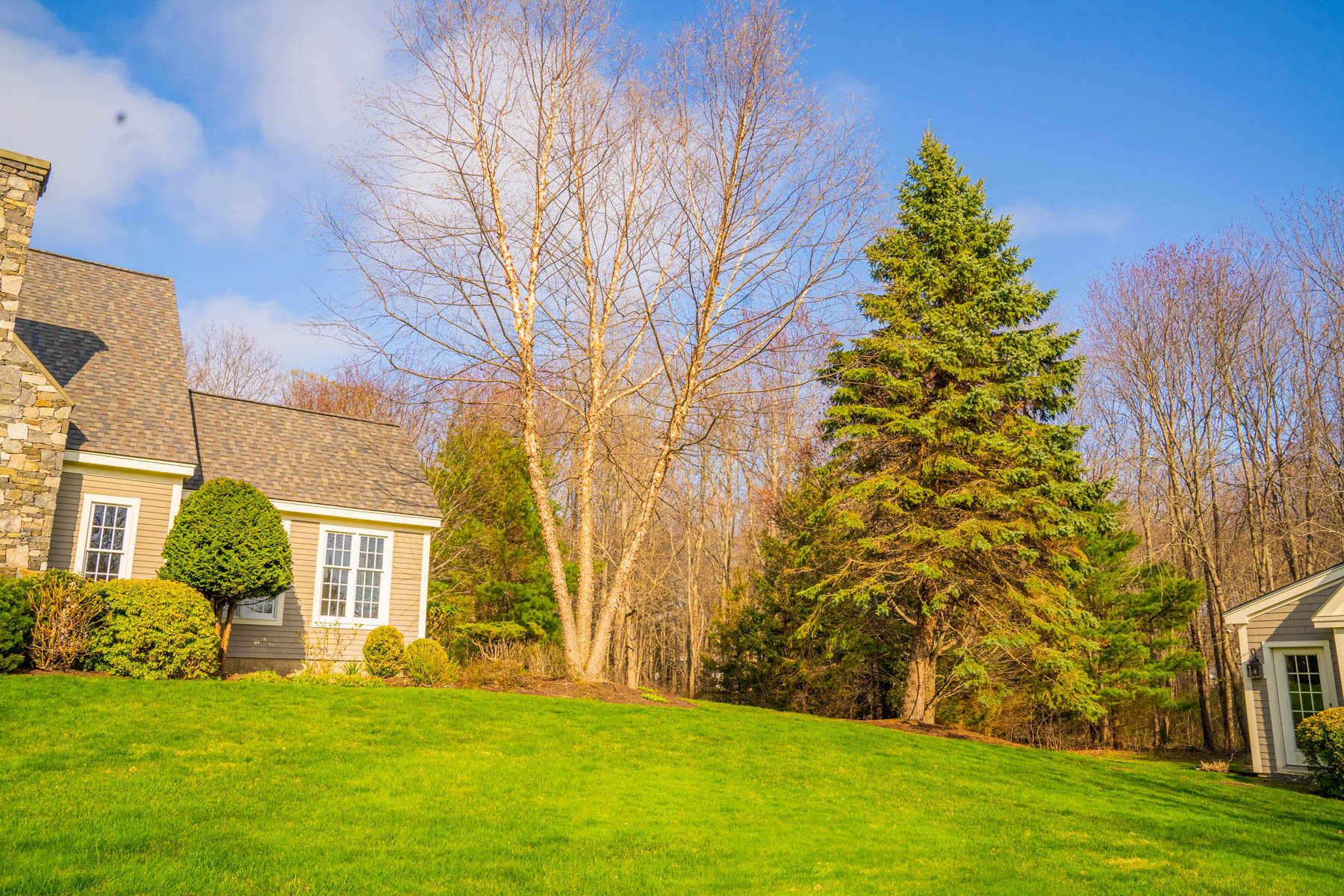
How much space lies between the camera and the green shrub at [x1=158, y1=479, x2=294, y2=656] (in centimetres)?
1244

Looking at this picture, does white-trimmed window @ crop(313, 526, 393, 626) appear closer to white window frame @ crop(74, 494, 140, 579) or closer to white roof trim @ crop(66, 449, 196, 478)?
white roof trim @ crop(66, 449, 196, 478)

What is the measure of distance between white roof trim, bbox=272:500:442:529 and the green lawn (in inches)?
177

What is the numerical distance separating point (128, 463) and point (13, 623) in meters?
3.78

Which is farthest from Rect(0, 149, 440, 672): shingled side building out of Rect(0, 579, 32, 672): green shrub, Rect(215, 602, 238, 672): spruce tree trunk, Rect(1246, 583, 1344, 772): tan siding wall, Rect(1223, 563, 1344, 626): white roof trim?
Rect(1246, 583, 1344, 772): tan siding wall

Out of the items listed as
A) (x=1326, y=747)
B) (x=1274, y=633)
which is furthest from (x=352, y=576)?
(x=1274, y=633)

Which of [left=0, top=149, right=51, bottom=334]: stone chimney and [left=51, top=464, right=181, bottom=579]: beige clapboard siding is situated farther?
[left=51, top=464, right=181, bottom=579]: beige clapboard siding

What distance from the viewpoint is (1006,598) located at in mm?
15828

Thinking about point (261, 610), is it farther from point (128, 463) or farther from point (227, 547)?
point (128, 463)

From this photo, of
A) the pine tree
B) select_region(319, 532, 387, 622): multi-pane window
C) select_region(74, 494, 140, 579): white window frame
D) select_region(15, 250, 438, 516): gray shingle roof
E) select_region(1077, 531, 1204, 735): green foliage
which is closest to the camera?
select_region(74, 494, 140, 579): white window frame

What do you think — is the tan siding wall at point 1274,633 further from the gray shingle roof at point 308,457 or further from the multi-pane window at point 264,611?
the multi-pane window at point 264,611

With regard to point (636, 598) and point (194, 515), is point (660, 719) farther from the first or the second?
point (636, 598)

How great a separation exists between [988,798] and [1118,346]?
18120mm

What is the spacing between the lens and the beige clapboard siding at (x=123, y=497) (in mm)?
12938

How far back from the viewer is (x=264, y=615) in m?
15.0
